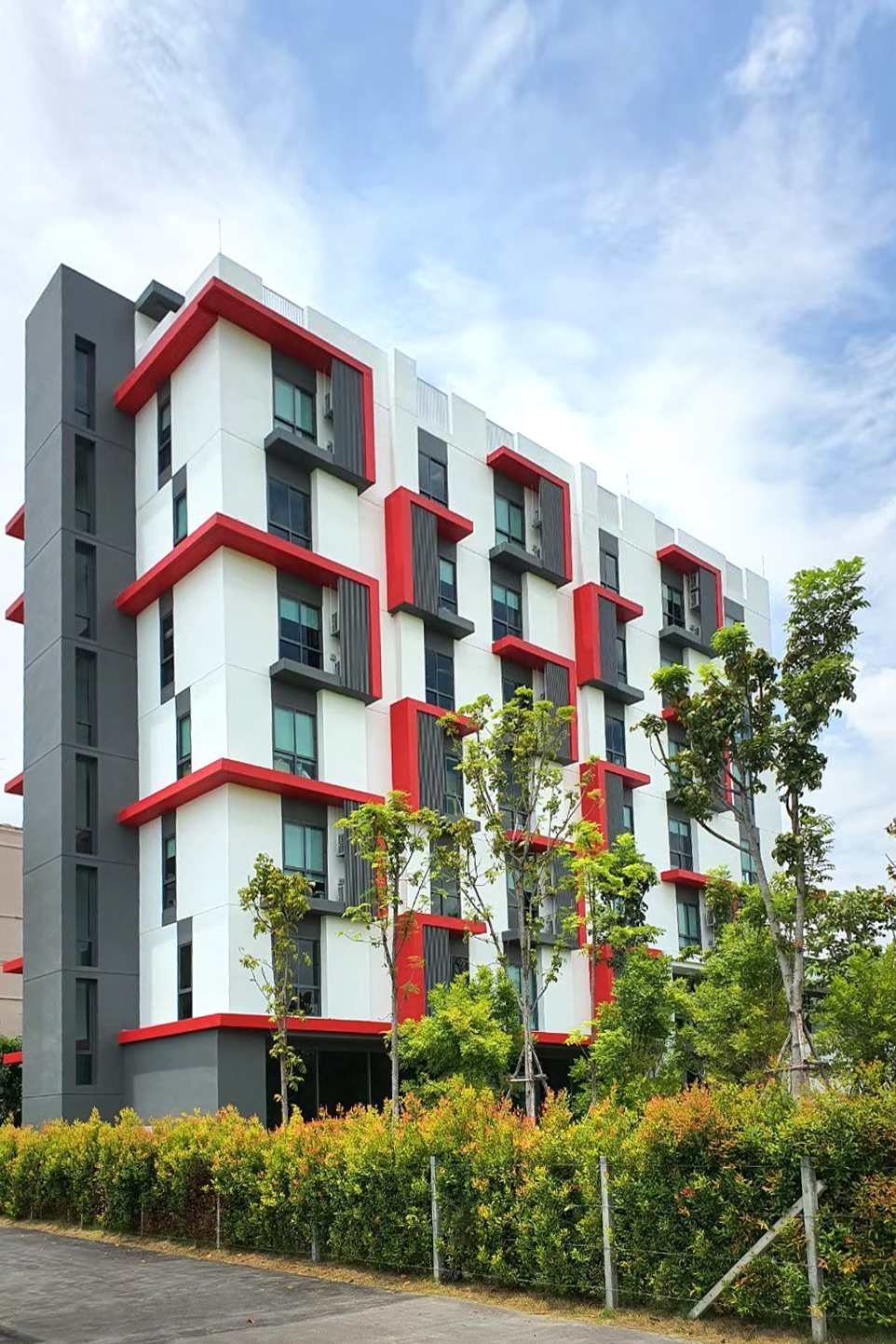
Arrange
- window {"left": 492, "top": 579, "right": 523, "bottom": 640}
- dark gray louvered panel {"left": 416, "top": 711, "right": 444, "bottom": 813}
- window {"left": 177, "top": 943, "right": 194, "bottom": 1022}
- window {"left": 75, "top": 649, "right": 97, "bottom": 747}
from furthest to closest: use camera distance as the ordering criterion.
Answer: window {"left": 492, "top": 579, "right": 523, "bottom": 640}, dark gray louvered panel {"left": 416, "top": 711, "right": 444, "bottom": 813}, window {"left": 75, "top": 649, "right": 97, "bottom": 747}, window {"left": 177, "top": 943, "right": 194, "bottom": 1022}

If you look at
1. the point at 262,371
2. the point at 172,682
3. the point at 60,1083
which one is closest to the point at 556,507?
the point at 262,371

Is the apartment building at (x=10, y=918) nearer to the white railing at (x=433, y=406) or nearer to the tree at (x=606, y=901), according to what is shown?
the tree at (x=606, y=901)

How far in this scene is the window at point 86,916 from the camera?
31.6 metres

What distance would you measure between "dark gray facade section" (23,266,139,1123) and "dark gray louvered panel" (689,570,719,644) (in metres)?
20.9

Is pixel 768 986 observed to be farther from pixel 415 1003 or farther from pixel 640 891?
pixel 415 1003

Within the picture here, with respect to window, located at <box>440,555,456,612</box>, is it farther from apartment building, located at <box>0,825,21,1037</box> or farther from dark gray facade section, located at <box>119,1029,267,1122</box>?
apartment building, located at <box>0,825,21,1037</box>

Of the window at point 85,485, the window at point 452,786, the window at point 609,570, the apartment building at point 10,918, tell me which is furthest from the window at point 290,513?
the apartment building at point 10,918

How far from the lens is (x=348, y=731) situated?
109 feet

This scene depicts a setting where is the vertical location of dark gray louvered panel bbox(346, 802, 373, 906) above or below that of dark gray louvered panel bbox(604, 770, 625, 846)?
below

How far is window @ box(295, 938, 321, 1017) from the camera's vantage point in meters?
30.5

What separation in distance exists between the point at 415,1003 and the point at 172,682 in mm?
9426

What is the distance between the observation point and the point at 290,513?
33.2 m

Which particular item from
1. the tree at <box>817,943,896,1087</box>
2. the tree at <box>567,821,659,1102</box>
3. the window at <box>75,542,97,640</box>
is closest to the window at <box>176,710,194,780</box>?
the window at <box>75,542,97,640</box>

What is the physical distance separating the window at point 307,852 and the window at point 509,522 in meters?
11.8
